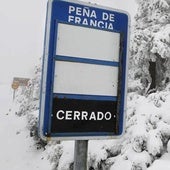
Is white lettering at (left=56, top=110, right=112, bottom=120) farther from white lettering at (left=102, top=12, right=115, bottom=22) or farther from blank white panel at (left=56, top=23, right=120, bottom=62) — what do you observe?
white lettering at (left=102, top=12, right=115, bottom=22)

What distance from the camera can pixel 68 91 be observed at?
1840 mm

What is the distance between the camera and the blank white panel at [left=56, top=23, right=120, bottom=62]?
1850 mm

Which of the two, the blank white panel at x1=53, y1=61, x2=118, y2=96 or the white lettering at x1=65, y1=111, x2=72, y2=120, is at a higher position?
the blank white panel at x1=53, y1=61, x2=118, y2=96

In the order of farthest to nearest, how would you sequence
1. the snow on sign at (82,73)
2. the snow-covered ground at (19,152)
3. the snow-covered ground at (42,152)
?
the snow-covered ground at (19,152)
the snow-covered ground at (42,152)
the snow on sign at (82,73)

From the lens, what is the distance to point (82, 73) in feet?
6.16

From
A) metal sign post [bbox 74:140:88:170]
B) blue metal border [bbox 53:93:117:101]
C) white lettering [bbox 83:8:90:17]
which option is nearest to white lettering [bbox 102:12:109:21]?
white lettering [bbox 83:8:90:17]

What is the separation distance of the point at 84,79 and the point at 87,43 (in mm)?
216

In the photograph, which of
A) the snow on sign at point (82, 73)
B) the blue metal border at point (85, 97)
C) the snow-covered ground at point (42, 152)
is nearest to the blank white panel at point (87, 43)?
the snow on sign at point (82, 73)

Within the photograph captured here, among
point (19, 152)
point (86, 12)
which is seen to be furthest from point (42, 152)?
point (86, 12)

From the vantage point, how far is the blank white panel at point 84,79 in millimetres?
1835

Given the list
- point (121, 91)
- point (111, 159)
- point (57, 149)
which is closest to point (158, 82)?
point (57, 149)

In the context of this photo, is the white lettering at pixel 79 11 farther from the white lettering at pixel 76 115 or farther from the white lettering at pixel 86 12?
the white lettering at pixel 76 115

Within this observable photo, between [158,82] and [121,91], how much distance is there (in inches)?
382

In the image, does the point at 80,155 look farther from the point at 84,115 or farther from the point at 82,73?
the point at 82,73
